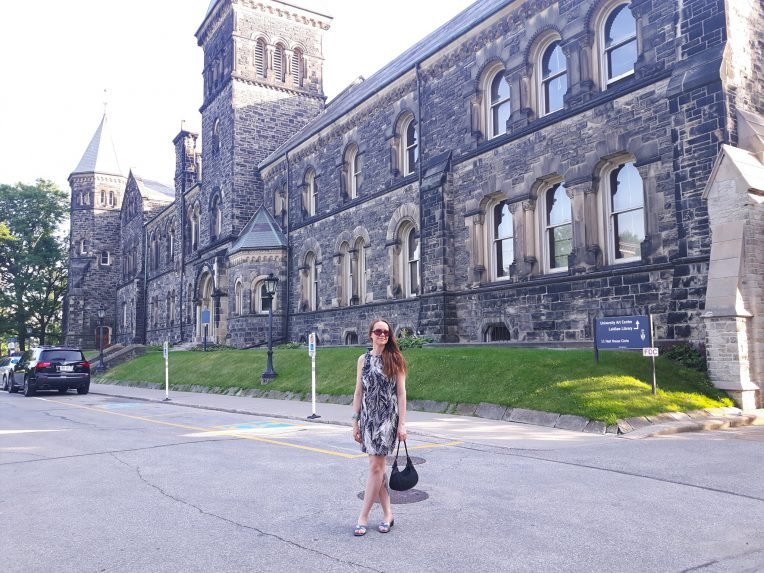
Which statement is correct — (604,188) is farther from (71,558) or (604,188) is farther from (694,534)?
(71,558)

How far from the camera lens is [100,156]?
6397 centimetres

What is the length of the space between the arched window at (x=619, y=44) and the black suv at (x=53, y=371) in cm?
2027

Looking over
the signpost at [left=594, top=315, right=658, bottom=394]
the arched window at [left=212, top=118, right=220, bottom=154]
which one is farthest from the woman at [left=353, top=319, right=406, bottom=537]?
the arched window at [left=212, top=118, right=220, bottom=154]

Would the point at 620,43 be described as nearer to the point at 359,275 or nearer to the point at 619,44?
the point at 619,44

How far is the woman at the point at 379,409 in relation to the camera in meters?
5.11

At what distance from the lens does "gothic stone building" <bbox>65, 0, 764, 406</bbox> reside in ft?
44.3

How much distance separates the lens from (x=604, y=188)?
16.4 meters

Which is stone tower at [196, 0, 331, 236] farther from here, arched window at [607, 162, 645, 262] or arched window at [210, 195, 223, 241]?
arched window at [607, 162, 645, 262]

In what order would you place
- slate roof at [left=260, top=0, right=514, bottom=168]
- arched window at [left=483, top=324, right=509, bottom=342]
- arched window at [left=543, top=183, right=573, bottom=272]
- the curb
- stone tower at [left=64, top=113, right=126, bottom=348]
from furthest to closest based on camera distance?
stone tower at [left=64, top=113, right=126, bottom=348] → slate roof at [left=260, top=0, right=514, bottom=168] → arched window at [left=483, top=324, right=509, bottom=342] → arched window at [left=543, top=183, right=573, bottom=272] → the curb

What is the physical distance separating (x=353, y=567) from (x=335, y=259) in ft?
78.2

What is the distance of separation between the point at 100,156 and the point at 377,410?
66400mm

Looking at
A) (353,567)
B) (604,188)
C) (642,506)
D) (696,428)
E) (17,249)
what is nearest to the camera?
(353,567)

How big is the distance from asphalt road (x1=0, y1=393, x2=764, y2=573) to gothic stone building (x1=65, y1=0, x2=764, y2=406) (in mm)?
4985

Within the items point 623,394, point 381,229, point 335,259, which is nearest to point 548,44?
point 381,229
